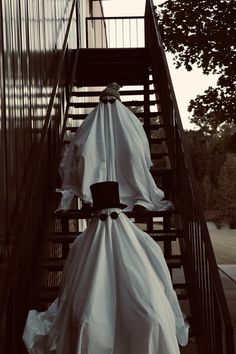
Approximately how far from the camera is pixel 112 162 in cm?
778

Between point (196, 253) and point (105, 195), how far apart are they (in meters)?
1.66

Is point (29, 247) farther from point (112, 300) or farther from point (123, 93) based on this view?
point (123, 93)

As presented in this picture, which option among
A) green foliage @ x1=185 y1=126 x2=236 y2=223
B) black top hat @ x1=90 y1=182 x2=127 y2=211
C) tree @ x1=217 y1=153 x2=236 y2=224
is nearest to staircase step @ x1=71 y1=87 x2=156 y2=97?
black top hat @ x1=90 y1=182 x2=127 y2=211

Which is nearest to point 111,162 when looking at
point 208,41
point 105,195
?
point 105,195

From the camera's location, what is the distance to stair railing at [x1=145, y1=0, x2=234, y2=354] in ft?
16.4

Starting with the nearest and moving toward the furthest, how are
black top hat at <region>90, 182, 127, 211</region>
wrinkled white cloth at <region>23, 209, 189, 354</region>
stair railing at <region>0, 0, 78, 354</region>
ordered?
wrinkled white cloth at <region>23, 209, 189, 354</region>
black top hat at <region>90, 182, 127, 211</region>
stair railing at <region>0, 0, 78, 354</region>

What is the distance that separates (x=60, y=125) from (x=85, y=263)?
18.0 ft

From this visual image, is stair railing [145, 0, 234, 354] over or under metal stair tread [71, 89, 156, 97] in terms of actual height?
under

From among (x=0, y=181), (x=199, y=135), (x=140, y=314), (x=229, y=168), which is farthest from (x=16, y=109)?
(x=199, y=135)

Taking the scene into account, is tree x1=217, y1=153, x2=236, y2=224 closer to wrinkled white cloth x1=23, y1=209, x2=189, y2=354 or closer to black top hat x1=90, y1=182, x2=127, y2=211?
black top hat x1=90, y1=182, x2=127, y2=211

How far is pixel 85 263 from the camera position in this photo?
4.71m

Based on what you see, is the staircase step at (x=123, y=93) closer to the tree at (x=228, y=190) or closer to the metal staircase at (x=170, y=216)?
the metal staircase at (x=170, y=216)

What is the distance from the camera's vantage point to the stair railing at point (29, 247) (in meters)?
5.33

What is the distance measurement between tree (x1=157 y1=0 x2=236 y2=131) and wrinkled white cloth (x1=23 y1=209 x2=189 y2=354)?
11.9m
